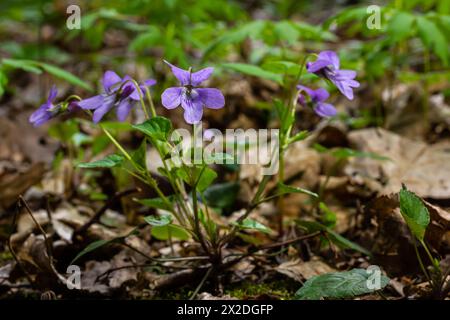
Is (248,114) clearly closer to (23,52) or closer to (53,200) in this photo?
(53,200)

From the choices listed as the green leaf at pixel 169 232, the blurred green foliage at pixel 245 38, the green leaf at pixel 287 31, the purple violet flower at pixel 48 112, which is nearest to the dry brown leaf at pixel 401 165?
the blurred green foliage at pixel 245 38

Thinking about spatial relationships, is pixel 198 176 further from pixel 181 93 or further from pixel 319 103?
pixel 319 103

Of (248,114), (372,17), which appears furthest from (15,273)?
(248,114)

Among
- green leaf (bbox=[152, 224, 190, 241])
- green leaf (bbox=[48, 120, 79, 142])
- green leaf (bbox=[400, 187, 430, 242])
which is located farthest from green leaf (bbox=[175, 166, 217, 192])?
green leaf (bbox=[48, 120, 79, 142])

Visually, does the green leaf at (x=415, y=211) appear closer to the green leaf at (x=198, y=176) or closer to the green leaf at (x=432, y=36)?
the green leaf at (x=198, y=176)

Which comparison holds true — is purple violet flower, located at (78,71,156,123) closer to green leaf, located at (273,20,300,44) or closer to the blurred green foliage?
the blurred green foliage

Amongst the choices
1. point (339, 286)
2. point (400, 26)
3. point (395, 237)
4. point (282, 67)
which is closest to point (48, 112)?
point (282, 67)
